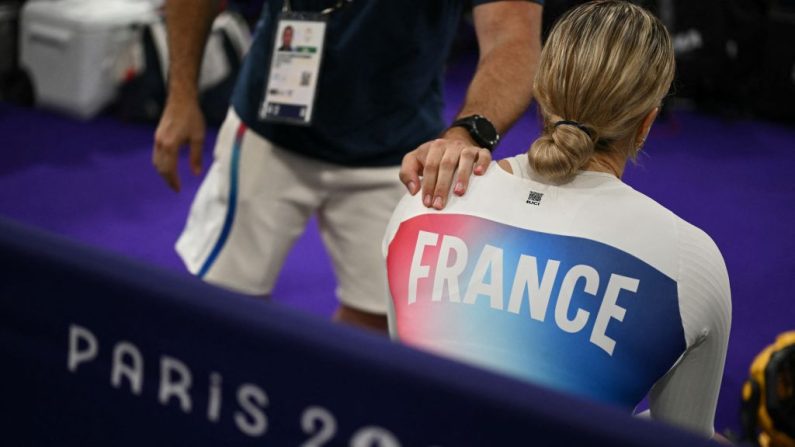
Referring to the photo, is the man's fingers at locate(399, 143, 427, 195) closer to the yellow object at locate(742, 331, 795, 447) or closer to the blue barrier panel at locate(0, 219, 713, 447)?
the blue barrier panel at locate(0, 219, 713, 447)

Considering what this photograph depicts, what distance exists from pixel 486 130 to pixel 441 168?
0.23 meters

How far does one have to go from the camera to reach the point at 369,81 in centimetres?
200

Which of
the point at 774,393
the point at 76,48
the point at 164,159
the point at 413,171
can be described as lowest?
the point at 76,48

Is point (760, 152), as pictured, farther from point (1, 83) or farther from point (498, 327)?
point (498, 327)

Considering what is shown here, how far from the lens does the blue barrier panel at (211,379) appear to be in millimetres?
637

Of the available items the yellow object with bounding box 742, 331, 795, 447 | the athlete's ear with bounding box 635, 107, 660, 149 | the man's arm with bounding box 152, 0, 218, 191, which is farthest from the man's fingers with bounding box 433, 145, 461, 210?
the yellow object with bounding box 742, 331, 795, 447

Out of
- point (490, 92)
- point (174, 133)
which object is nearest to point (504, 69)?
point (490, 92)

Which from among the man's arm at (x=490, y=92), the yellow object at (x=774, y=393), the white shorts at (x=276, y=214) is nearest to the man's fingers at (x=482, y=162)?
the man's arm at (x=490, y=92)

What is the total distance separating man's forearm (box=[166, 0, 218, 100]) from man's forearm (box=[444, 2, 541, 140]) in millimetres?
629

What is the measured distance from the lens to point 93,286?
2.45 ft

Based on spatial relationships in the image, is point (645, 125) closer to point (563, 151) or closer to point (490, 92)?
point (563, 151)

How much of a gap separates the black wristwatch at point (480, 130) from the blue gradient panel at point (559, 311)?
0.25 metres

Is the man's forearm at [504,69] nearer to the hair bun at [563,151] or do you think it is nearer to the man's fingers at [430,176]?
the man's fingers at [430,176]

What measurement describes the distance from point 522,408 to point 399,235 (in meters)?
0.76
